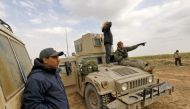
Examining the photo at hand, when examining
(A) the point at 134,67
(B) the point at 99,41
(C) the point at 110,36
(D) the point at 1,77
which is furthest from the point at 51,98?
(B) the point at 99,41

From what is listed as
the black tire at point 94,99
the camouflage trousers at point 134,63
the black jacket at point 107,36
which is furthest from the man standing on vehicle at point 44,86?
the black jacket at point 107,36

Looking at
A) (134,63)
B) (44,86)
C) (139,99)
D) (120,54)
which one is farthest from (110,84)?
(44,86)

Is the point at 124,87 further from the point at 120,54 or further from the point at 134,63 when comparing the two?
the point at 120,54

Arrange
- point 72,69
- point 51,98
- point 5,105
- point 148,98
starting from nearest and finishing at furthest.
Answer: point 5,105 → point 51,98 → point 148,98 → point 72,69

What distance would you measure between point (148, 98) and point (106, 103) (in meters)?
1.09

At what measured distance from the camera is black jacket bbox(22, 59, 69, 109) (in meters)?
2.22

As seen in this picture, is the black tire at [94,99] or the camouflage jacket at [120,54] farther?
the camouflage jacket at [120,54]

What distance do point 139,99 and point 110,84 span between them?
0.86 meters

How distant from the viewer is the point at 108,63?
8.52m

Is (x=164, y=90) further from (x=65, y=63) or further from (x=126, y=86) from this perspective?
(x=65, y=63)

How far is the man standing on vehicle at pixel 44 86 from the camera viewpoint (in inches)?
87.6

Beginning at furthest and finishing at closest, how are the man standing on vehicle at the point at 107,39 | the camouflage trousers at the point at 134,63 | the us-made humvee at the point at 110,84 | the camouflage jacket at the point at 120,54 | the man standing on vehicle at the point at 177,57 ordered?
the man standing on vehicle at the point at 177,57 → the man standing on vehicle at the point at 107,39 → the camouflage jacket at the point at 120,54 → the camouflage trousers at the point at 134,63 → the us-made humvee at the point at 110,84

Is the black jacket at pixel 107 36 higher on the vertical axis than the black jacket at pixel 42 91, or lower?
higher

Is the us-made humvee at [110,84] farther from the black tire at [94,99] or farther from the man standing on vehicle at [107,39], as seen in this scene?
the man standing on vehicle at [107,39]
